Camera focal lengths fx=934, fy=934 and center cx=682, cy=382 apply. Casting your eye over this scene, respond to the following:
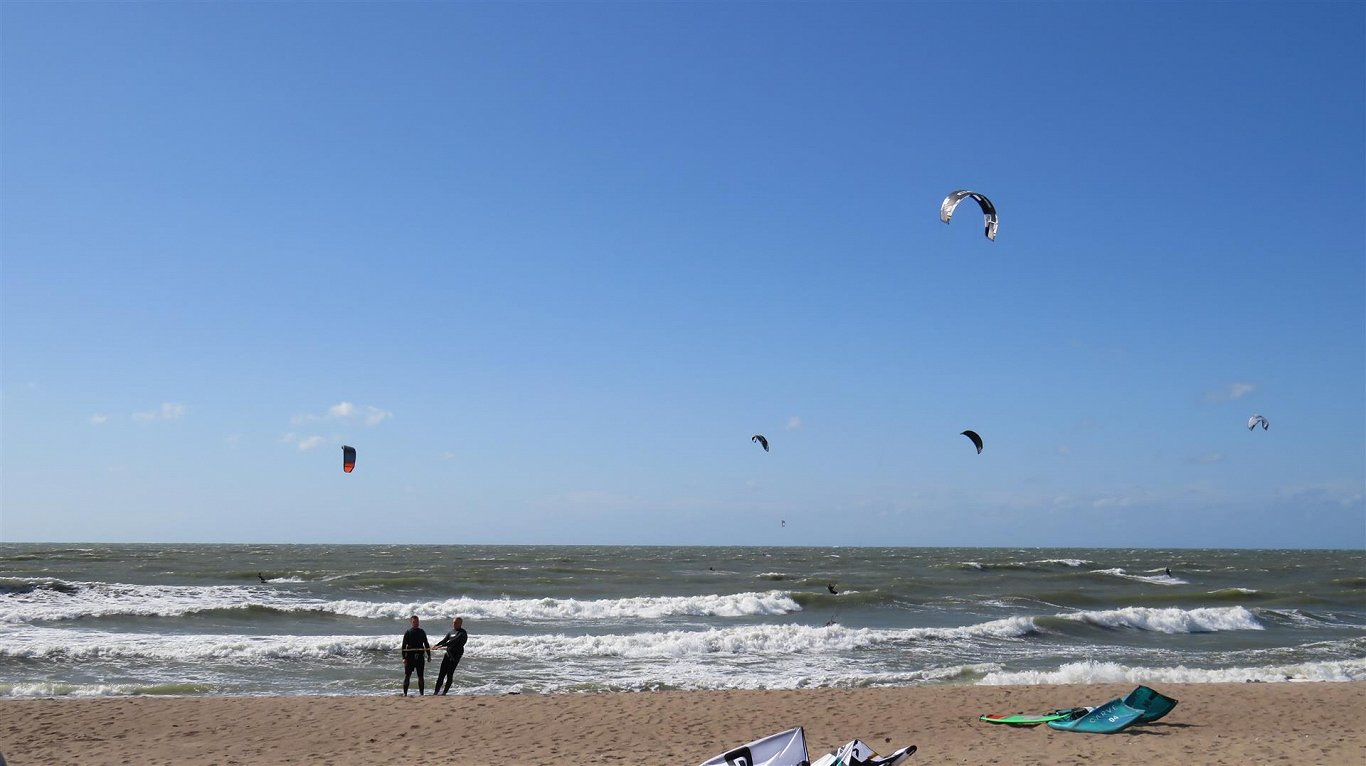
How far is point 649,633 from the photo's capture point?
2056 centimetres

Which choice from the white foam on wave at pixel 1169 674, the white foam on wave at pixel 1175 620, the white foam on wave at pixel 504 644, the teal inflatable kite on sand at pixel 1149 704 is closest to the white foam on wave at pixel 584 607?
the white foam on wave at pixel 504 644

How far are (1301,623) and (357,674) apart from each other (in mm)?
23410

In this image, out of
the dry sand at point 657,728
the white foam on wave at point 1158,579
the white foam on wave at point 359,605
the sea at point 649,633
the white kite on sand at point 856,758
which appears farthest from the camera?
the white foam on wave at point 1158,579

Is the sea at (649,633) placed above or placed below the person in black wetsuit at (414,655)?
below

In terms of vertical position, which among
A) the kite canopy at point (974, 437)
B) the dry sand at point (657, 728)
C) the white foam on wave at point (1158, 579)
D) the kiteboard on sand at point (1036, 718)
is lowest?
the white foam on wave at point (1158, 579)

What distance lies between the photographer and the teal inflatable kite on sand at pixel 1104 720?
34.2ft

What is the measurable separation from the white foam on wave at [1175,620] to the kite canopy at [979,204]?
1399 cm

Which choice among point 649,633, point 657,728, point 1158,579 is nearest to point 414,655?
point 657,728

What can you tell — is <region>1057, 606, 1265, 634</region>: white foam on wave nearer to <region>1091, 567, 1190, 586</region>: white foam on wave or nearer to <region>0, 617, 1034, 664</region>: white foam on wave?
<region>0, 617, 1034, 664</region>: white foam on wave

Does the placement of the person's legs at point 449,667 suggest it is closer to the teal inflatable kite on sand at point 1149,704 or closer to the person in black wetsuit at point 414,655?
the person in black wetsuit at point 414,655

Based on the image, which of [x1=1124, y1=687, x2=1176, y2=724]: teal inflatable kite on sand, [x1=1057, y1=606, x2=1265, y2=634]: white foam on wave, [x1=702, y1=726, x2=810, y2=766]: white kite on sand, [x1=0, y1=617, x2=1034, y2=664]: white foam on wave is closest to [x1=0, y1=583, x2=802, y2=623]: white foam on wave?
[x1=0, y1=617, x2=1034, y2=664]: white foam on wave

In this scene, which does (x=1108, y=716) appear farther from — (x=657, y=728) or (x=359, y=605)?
(x=359, y=605)

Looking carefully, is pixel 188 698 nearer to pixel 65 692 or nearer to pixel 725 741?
pixel 65 692

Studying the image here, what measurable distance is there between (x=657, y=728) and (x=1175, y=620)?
18539 millimetres
